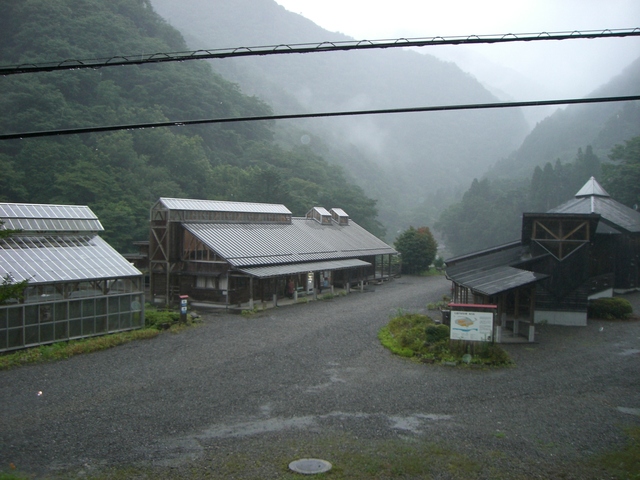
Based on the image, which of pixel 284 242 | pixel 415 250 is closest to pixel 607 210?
pixel 415 250

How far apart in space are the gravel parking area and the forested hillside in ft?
87.6

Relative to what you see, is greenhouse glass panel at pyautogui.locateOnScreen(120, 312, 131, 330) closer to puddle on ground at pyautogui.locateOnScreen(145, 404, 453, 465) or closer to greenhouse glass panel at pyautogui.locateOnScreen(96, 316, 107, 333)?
greenhouse glass panel at pyautogui.locateOnScreen(96, 316, 107, 333)

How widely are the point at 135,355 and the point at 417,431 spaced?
9.68 metres

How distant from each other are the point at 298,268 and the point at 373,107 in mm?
150678

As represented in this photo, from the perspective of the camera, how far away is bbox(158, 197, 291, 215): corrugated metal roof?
26422mm

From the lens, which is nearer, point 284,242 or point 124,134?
point 284,242

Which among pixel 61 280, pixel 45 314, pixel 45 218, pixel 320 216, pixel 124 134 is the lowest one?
pixel 45 314

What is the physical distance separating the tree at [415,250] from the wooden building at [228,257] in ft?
45.9

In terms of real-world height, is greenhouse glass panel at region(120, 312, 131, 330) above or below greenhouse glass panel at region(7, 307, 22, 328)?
below

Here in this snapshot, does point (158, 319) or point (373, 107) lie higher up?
point (373, 107)

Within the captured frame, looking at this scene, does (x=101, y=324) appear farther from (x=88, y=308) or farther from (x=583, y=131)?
(x=583, y=131)

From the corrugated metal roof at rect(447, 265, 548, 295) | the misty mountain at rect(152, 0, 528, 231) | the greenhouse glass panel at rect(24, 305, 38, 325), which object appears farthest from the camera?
the misty mountain at rect(152, 0, 528, 231)

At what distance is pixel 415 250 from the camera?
46344mm

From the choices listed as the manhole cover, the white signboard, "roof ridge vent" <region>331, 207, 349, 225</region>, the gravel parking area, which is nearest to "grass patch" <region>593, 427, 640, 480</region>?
the gravel parking area
